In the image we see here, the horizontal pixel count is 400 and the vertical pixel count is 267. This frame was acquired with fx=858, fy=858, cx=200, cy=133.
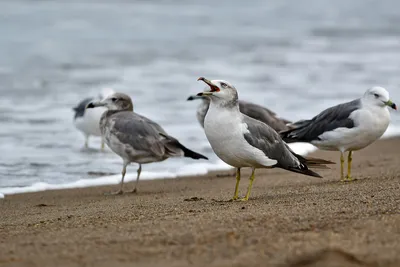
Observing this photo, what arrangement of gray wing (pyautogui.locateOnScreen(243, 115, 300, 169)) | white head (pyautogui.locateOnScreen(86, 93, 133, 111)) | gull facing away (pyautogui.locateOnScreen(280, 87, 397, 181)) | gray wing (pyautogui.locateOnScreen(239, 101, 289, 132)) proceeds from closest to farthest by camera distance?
gray wing (pyautogui.locateOnScreen(243, 115, 300, 169)), gull facing away (pyautogui.locateOnScreen(280, 87, 397, 181)), white head (pyautogui.locateOnScreen(86, 93, 133, 111)), gray wing (pyautogui.locateOnScreen(239, 101, 289, 132))

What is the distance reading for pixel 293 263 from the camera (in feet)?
14.6

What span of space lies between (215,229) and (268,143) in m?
2.31

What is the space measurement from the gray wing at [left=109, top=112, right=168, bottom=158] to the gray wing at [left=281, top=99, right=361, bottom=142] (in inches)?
55.3

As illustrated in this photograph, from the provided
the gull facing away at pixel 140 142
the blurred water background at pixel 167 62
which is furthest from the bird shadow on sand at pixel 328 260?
the blurred water background at pixel 167 62

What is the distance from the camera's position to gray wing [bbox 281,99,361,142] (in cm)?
901

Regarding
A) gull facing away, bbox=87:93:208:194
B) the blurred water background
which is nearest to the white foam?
the blurred water background

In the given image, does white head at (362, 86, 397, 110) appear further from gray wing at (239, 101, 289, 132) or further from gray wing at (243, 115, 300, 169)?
gray wing at (239, 101, 289, 132)

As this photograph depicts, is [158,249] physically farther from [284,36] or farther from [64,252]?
[284,36]

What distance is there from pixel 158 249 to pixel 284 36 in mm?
19203

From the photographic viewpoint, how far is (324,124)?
30.1 feet

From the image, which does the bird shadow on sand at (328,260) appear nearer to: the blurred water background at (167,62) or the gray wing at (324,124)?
the gray wing at (324,124)

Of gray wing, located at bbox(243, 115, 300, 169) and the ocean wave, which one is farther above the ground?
gray wing, located at bbox(243, 115, 300, 169)

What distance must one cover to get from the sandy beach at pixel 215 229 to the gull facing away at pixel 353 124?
680 mm

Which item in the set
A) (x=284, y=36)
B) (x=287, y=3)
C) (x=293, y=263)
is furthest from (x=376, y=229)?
(x=287, y=3)
